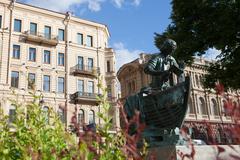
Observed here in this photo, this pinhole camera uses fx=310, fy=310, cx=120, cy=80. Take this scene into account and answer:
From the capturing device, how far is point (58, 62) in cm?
3350

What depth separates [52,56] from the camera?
109 ft

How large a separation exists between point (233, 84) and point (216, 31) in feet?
8.39

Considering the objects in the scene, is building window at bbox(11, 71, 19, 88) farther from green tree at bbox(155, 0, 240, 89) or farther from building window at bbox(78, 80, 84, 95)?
green tree at bbox(155, 0, 240, 89)

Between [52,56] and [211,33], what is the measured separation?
864 inches

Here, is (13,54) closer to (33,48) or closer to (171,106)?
(33,48)

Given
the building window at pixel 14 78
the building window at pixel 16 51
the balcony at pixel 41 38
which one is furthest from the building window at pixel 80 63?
the building window at pixel 14 78

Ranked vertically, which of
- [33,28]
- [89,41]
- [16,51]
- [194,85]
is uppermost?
[33,28]

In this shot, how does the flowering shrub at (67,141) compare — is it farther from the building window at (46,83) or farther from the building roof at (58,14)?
the building roof at (58,14)

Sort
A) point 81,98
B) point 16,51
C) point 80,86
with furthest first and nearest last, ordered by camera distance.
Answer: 1. point 80,86
2. point 81,98
3. point 16,51

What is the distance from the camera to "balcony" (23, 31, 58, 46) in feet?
104

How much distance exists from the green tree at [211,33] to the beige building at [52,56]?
53.1ft

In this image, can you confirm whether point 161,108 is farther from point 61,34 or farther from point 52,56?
point 61,34

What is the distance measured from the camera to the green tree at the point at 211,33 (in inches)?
543

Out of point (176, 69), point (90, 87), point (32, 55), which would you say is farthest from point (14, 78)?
point (176, 69)
